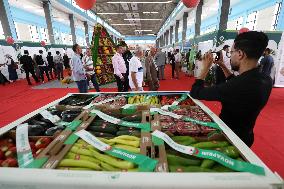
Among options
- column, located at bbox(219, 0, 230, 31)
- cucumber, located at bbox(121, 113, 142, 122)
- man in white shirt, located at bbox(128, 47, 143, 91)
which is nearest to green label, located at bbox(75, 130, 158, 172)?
cucumber, located at bbox(121, 113, 142, 122)

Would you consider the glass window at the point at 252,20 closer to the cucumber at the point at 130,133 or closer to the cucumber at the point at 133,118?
the cucumber at the point at 133,118

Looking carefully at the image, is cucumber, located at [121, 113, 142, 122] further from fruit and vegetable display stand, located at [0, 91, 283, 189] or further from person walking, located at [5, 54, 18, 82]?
person walking, located at [5, 54, 18, 82]

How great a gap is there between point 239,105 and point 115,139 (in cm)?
102

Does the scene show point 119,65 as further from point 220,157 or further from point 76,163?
point 220,157

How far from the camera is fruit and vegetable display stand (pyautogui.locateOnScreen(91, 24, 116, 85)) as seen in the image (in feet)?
29.5

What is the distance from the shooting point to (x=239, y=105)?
5.33 ft

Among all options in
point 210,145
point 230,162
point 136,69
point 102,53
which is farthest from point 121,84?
point 230,162

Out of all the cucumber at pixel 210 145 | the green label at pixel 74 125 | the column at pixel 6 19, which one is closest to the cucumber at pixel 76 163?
the green label at pixel 74 125

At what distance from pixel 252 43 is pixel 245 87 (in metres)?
0.34

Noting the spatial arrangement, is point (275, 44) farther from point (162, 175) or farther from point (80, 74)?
point (162, 175)

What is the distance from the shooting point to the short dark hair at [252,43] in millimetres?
1536

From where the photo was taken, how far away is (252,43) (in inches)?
60.6

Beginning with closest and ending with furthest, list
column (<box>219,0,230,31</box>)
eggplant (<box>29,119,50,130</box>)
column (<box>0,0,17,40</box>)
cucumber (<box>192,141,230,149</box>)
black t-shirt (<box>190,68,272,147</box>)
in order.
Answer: cucumber (<box>192,141,230,149</box>), black t-shirt (<box>190,68,272,147</box>), eggplant (<box>29,119,50,130</box>), column (<box>219,0,230,31</box>), column (<box>0,0,17,40</box>)

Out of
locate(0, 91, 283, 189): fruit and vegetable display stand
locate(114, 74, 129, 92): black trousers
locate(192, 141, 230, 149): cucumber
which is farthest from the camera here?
locate(114, 74, 129, 92): black trousers
